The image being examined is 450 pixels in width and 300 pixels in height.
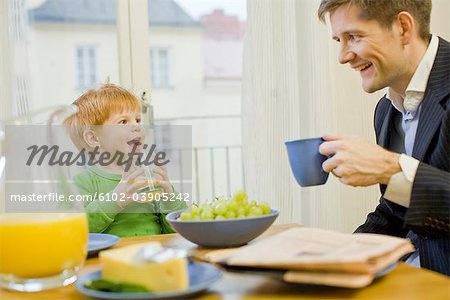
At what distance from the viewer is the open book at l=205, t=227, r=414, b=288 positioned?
70 cm

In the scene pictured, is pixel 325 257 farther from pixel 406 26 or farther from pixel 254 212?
pixel 406 26

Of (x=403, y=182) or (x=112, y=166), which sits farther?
(x=112, y=166)

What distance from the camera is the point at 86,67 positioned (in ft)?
8.90

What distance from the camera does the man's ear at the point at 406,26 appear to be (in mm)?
1451

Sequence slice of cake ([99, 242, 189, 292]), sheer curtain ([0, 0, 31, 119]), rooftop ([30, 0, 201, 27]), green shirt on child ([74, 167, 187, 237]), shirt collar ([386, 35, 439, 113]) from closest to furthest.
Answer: slice of cake ([99, 242, 189, 292])
shirt collar ([386, 35, 439, 113])
green shirt on child ([74, 167, 187, 237])
sheer curtain ([0, 0, 31, 119])
rooftop ([30, 0, 201, 27])

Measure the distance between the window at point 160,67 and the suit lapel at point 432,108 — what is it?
156 centimetres

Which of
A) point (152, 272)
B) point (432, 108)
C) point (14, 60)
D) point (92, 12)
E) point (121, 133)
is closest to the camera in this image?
point (152, 272)

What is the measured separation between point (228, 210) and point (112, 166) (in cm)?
86

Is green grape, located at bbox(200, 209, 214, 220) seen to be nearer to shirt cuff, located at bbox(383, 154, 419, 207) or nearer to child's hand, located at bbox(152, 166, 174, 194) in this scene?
shirt cuff, located at bbox(383, 154, 419, 207)

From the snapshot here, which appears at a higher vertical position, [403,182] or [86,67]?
[86,67]

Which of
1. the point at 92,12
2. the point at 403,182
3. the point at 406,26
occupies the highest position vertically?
the point at 92,12

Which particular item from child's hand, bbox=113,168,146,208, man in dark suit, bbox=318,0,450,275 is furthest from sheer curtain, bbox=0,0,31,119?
man in dark suit, bbox=318,0,450,275

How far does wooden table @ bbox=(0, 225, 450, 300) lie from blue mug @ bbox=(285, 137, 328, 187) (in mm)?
272

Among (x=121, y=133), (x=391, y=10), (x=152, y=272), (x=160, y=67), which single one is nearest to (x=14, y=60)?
(x=121, y=133)
